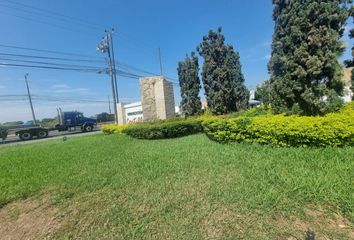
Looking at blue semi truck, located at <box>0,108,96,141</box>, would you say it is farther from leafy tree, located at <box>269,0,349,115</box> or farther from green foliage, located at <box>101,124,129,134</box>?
leafy tree, located at <box>269,0,349,115</box>

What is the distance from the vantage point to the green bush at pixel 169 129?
10320 millimetres

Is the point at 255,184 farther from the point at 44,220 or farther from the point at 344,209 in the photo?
the point at 44,220

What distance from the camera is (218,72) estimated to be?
40.9 ft

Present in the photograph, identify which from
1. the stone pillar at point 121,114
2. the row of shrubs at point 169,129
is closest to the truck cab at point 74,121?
the stone pillar at point 121,114

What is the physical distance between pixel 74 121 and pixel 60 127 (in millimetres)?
1560

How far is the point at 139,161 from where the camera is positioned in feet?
19.8

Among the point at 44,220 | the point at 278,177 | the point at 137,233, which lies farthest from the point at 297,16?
the point at 44,220

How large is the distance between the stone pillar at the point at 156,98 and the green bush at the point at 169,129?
10.3ft

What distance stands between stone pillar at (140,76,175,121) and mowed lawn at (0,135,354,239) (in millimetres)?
8466

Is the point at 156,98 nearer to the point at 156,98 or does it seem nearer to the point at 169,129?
the point at 156,98

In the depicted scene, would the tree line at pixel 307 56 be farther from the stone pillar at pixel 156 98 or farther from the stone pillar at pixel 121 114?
the stone pillar at pixel 121 114

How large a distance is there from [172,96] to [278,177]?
1116cm

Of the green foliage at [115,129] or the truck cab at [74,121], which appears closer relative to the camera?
the green foliage at [115,129]

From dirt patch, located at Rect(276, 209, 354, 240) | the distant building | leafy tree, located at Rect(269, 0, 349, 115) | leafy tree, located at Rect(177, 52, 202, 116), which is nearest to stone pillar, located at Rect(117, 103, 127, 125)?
the distant building
